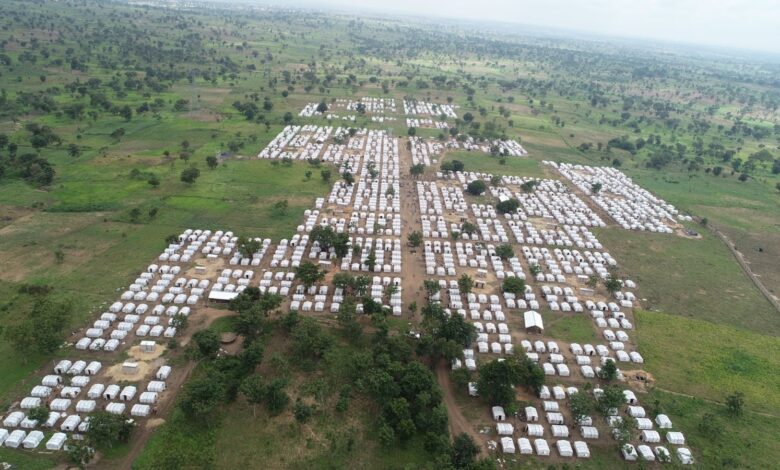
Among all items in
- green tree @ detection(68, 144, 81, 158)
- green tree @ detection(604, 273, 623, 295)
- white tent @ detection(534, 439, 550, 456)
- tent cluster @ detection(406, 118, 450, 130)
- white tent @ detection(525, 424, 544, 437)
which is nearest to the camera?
white tent @ detection(534, 439, 550, 456)

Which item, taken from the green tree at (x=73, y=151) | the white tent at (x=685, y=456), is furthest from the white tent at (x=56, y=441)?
the green tree at (x=73, y=151)

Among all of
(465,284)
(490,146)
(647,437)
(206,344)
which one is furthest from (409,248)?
(490,146)

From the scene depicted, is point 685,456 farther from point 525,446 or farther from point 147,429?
point 147,429

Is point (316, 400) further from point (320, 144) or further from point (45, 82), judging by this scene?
point (45, 82)

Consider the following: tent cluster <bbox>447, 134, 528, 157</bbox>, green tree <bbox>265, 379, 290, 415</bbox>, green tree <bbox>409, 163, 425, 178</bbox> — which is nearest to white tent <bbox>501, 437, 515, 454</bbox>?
green tree <bbox>265, 379, 290, 415</bbox>

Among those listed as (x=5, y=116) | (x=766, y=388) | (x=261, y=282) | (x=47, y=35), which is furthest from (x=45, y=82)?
(x=766, y=388)

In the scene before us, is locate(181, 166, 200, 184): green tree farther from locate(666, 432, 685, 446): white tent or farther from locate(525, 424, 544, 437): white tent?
locate(666, 432, 685, 446): white tent

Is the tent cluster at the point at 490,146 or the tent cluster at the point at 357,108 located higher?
the tent cluster at the point at 357,108

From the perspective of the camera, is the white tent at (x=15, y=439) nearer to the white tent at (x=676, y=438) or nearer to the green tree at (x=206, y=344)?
the green tree at (x=206, y=344)
